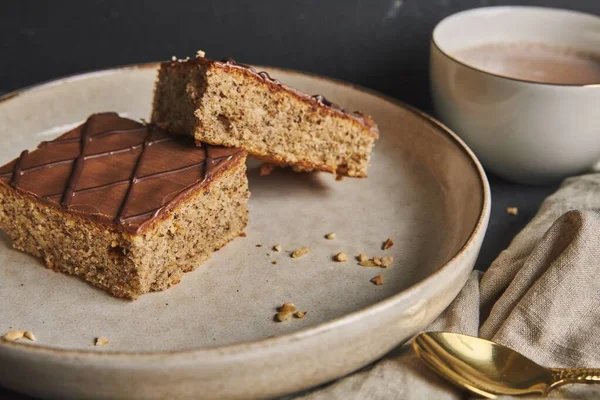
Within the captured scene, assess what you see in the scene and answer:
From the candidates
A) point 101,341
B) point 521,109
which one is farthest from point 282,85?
point 101,341

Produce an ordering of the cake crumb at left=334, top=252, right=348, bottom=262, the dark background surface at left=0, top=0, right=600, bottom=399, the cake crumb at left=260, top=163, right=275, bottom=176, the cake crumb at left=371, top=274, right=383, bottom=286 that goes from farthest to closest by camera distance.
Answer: the dark background surface at left=0, top=0, right=600, bottom=399, the cake crumb at left=260, top=163, right=275, bottom=176, the cake crumb at left=334, top=252, right=348, bottom=262, the cake crumb at left=371, top=274, right=383, bottom=286

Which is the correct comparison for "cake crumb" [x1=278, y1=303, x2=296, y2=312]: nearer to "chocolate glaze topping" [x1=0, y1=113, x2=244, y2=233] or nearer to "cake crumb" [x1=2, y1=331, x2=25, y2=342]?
"chocolate glaze topping" [x1=0, y1=113, x2=244, y2=233]

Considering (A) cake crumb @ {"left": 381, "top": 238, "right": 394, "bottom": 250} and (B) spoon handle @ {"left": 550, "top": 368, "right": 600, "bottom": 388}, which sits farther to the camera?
(A) cake crumb @ {"left": 381, "top": 238, "right": 394, "bottom": 250}

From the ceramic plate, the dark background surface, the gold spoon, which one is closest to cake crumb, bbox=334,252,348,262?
the ceramic plate

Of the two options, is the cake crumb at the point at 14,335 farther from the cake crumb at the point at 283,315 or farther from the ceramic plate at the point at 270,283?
the cake crumb at the point at 283,315

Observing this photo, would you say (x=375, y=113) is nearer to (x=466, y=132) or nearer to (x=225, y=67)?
(x=466, y=132)

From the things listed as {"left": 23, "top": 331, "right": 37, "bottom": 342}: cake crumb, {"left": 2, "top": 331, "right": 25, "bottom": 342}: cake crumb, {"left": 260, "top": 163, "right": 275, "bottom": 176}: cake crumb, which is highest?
{"left": 2, "top": 331, "right": 25, "bottom": 342}: cake crumb

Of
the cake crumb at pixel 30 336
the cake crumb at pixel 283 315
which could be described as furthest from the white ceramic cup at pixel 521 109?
the cake crumb at pixel 30 336
